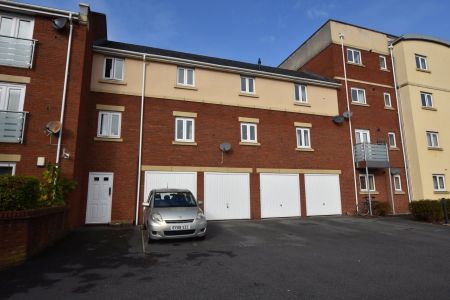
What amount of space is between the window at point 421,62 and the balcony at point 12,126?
76.9ft

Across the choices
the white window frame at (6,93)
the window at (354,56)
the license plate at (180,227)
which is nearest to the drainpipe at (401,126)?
the window at (354,56)

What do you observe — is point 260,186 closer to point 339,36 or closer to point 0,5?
point 339,36

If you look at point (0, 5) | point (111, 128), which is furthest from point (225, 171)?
point (0, 5)

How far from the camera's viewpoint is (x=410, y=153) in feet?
61.7

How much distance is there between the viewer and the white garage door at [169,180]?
13195 millimetres

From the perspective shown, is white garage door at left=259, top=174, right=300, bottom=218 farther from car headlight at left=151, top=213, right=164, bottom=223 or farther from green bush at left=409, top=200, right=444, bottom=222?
car headlight at left=151, top=213, right=164, bottom=223

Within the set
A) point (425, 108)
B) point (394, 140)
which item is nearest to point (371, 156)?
point (394, 140)

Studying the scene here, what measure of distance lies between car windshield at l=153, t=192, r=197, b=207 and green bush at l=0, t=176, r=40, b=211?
354cm

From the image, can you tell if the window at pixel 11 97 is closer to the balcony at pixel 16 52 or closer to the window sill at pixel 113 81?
the balcony at pixel 16 52

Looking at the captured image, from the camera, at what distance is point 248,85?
53.1 ft

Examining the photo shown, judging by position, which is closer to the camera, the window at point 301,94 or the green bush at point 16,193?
the green bush at point 16,193

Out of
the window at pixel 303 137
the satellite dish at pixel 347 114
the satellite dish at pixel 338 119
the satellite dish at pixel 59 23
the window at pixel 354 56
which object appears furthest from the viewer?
the window at pixel 354 56

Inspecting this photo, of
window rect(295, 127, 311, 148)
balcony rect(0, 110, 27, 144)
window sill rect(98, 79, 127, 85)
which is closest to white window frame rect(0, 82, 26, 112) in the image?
balcony rect(0, 110, 27, 144)

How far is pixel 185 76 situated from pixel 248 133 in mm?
4427
